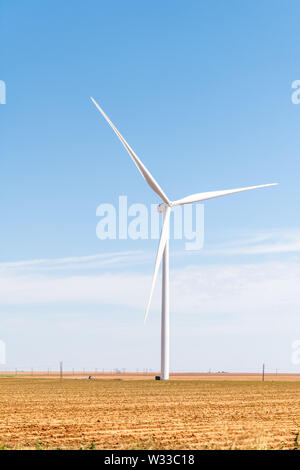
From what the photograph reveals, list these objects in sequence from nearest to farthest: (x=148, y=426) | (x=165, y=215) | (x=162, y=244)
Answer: (x=148, y=426), (x=162, y=244), (x=165, y=215)

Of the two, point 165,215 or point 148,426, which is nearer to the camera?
point 148,426

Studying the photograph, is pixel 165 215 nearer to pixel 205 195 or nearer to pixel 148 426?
pixel 205 195

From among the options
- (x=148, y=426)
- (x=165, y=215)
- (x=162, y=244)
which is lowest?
(x=148, y=426)

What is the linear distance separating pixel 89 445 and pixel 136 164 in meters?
62.6

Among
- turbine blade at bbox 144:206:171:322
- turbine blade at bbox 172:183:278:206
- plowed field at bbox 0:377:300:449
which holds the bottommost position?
plowed field at bbox 0:377:300:449

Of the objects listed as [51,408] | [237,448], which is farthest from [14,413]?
[237,448]

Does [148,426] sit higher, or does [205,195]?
[205,195]

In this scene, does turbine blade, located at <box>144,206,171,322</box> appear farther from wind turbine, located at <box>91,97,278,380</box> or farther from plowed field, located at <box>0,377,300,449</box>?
plowed field, located at <box>0,377,300,449</box>

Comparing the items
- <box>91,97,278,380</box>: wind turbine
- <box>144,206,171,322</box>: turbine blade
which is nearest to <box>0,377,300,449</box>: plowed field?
<box>144,206,171,322</box>: turbine blade

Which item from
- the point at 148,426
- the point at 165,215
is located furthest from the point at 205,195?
the point at 148,426

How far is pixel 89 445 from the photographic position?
22547 millimetres

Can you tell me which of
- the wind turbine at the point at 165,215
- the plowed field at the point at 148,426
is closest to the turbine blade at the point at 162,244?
the wind turbine at the point at 165,215

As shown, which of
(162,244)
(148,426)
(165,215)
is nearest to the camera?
(148,426)
